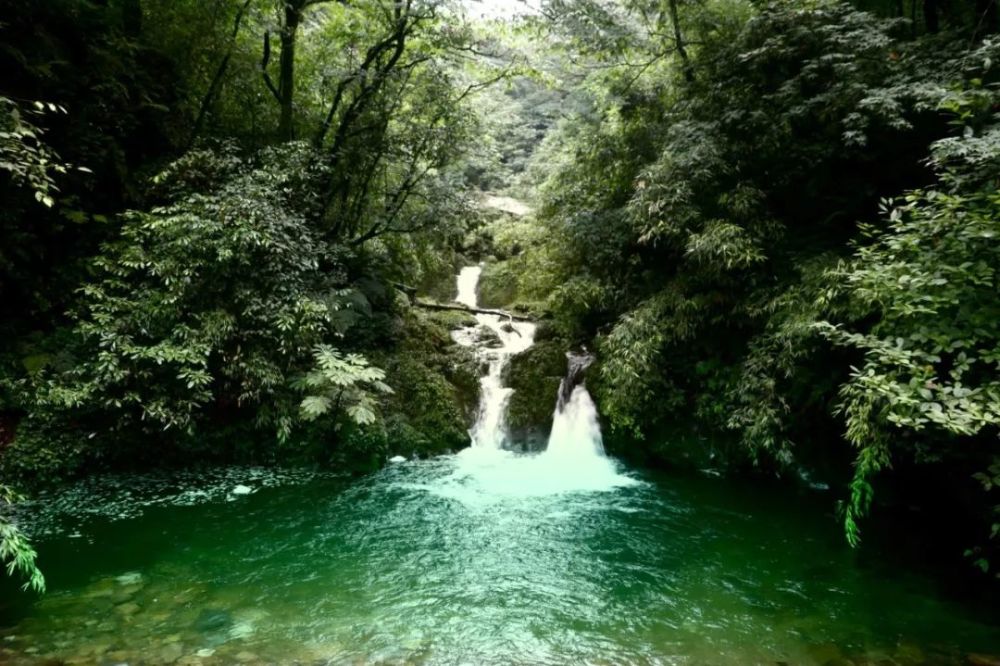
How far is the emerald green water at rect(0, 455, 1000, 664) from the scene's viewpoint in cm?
440

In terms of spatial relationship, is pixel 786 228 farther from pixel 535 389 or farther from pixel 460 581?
pixel 460 581

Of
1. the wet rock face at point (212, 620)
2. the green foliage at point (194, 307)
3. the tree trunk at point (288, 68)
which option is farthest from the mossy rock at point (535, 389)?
the tree trunk at point (288, 68)

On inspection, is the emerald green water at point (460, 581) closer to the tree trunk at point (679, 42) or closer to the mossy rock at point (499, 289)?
the tree trunk at point (679, 42)

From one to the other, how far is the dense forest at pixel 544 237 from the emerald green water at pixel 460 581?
2.70ft

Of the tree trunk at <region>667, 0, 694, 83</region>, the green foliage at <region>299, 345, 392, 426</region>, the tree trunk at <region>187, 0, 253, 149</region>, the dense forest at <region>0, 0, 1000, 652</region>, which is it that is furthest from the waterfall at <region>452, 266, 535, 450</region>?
the tree trunk at <region>187, 0, 253, 149</region>

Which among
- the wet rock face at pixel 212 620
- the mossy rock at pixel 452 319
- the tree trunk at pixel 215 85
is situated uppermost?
the tree trunk at pixel 215 85

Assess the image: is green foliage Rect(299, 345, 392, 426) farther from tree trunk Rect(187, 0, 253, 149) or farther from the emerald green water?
tree trunk Rect(187, 0, 253, 149)

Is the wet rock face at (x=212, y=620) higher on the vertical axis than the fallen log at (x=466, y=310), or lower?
lower

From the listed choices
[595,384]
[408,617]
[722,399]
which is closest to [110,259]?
[408,617]

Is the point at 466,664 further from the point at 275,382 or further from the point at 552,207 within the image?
the point at 552,207

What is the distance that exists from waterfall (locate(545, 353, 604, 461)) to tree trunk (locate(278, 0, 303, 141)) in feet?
24.3

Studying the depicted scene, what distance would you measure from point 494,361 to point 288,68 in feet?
23.2

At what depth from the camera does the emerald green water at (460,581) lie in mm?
4402

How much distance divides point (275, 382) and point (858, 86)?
29.3ft
